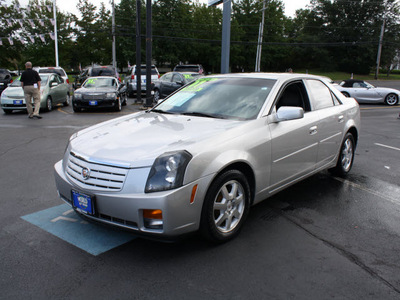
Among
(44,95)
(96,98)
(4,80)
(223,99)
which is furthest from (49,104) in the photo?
(4,80)

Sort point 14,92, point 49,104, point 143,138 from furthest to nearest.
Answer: point 49,104
point 14,92
point 143,138

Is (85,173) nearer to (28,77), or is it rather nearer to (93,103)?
(28,77)

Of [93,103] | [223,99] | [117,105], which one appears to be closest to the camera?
[223,99]

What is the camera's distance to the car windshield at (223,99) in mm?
3906

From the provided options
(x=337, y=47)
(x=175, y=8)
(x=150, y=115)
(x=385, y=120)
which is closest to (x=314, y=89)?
(x=150, y=115)

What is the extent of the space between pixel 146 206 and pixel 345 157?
148 inches

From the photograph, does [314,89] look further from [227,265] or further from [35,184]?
[35,184]

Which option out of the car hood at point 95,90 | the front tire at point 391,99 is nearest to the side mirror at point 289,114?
the car hood at point 95,90

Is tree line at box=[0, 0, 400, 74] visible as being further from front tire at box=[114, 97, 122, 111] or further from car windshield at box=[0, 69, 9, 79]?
front tire at box=[114, 97, 122, 111]

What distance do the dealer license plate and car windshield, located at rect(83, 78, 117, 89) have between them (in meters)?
11.9

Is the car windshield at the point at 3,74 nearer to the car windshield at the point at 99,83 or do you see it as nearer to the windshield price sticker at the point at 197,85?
the car windshield at the point at 99,83

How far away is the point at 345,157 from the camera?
5.41 m

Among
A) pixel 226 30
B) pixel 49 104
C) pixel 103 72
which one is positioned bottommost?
pixel 49 104

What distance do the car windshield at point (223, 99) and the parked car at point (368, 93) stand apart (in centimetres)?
1555
